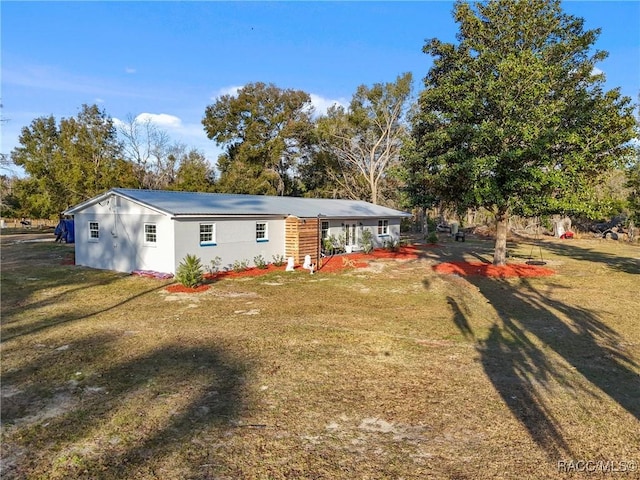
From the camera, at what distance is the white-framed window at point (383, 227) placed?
26.0 meters

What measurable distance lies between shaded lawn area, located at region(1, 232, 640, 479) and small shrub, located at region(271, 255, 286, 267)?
614 cm

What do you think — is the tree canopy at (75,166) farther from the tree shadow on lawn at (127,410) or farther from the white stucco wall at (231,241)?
the tree shadow on lawn at (127,410)

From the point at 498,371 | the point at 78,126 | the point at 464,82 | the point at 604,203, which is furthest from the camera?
the point at 78,126

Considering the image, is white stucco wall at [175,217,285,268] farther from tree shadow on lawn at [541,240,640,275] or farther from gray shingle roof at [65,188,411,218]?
tree shadow on lawn at [541,240,640,275]

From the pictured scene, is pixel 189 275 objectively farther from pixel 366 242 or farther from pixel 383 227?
pixel 383 227

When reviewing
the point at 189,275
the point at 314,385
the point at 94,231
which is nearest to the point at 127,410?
the point at 314,385

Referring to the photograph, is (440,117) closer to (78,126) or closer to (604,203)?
(604,203)

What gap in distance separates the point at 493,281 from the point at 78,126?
45.6m

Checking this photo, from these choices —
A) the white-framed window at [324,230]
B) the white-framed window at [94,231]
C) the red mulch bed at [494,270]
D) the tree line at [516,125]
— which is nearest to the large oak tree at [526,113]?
the tree line at [516,125]

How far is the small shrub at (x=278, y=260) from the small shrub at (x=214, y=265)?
9.28ft

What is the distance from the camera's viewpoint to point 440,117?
57.4 ft

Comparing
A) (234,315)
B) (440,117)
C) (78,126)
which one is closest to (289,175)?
(78,126)

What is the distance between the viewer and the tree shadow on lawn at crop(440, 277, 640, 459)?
5.03 m

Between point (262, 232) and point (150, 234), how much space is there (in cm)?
468
